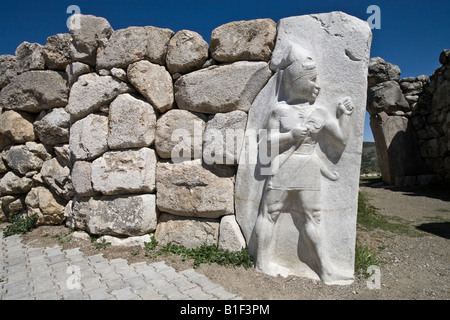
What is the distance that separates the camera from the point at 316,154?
273 cm

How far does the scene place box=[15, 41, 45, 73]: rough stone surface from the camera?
411 cm

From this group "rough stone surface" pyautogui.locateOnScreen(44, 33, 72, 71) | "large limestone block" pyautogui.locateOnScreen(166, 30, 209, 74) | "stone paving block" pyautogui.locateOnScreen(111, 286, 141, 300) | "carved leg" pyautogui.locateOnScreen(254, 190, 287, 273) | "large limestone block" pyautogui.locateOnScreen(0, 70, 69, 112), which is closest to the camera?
"stone paving block" pyautogui.locateOnScreen(111, 286, 141, 300)

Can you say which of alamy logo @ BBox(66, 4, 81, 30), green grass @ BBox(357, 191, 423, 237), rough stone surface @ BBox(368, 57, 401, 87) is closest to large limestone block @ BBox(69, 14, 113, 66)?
alamy logo @ BBox(66, 4, 81, 30)

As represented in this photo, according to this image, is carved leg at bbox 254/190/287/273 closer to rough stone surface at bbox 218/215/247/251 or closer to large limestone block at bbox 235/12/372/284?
large limestone block at bbox 235/12/372/284

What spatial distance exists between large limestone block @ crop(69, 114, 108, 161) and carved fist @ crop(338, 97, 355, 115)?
8.94 ft

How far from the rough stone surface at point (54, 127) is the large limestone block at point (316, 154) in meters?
3.03

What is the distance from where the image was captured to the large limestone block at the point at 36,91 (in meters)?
4.02

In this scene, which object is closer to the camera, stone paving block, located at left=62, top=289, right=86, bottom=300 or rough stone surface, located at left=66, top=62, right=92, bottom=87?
stone paving block, located at left=62, top=289, right=86, bottom=300

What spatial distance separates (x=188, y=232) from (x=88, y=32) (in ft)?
9.28

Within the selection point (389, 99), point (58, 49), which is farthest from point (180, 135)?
point (389, 99)

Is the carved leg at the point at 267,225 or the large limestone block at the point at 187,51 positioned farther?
the large limestone block at the point at 187,51

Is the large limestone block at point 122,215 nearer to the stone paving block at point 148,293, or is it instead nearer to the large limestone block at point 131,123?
the large limestone block at point 131,123

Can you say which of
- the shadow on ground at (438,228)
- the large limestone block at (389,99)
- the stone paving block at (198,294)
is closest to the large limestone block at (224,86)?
the stone paving block at (198,294)

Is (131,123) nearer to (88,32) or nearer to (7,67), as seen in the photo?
(88,32)
